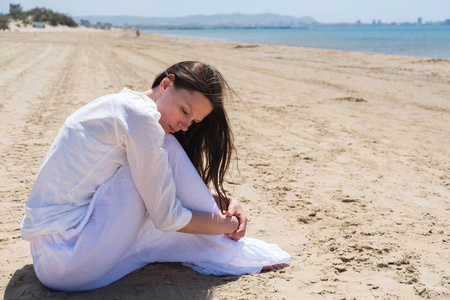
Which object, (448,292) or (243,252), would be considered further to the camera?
(243,252)

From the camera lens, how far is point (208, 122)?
2279 millimetres

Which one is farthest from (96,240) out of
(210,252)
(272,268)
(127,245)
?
(272,268)

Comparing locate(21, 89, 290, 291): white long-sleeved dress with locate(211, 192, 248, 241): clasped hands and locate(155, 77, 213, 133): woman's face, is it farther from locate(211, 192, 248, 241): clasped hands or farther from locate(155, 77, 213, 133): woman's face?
locate(211, 192, 248, 241): clasped hands

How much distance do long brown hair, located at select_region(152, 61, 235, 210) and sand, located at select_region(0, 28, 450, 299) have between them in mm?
624

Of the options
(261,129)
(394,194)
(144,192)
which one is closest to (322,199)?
(394,194)

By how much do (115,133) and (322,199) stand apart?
204cm

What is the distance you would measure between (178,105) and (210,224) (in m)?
0.59

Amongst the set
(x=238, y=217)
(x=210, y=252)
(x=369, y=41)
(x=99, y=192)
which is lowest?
(x=210, y=252)

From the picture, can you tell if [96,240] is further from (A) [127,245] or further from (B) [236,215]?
(B) [236,215]

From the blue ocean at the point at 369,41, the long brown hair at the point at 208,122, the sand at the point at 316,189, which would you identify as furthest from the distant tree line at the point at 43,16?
the long brown hair at the point at 208,122

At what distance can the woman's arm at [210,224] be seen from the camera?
2027 millimetres

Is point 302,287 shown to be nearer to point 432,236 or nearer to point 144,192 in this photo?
point 144,192

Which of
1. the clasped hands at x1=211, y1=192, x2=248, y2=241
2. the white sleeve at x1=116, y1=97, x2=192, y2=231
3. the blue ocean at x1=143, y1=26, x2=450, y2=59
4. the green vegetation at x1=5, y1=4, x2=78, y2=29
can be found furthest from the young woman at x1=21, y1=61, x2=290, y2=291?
the green vegetation at x1=5, y1=4, x2=78, y2=29

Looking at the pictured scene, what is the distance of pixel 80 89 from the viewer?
8.08 meters
